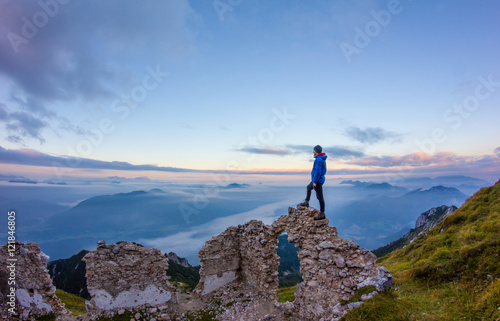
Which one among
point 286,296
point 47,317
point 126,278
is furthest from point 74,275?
point 286,296

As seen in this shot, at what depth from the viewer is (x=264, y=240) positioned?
13.1 metres

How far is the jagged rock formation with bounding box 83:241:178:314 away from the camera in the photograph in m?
11.3

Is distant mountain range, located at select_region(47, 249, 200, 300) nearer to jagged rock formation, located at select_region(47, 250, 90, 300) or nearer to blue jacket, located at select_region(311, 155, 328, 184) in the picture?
jagged rock formation, located at select_region(47, 250, 90, 300)

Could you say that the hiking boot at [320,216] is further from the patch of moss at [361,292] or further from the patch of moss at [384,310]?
the patch of moss at [384,310]

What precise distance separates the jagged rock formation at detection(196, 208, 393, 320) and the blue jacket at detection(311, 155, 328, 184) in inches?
67.4

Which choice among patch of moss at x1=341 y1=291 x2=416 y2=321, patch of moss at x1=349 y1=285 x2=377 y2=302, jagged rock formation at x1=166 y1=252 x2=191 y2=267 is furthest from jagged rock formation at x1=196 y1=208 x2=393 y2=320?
jagged rock formation at x1=166 y1=252 x2=191 y2=267

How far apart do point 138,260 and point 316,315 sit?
9.49 meters

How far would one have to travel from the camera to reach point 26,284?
34.7 ft

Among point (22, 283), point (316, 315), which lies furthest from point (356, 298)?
point (22, 283)

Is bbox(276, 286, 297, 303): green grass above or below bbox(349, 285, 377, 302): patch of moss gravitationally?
below

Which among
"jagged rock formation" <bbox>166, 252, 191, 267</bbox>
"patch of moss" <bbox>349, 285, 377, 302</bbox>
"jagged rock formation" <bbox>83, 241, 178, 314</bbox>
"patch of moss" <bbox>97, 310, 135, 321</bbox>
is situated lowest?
"jagged rock formation" <bbox>166, 252, 191, 267</bbox>

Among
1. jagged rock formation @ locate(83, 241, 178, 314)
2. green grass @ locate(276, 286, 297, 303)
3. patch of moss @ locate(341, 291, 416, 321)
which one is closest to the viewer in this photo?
patch of moss @ locate(341, 291, 416, 321)

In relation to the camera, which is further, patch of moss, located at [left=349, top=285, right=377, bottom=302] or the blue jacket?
the blue jacket

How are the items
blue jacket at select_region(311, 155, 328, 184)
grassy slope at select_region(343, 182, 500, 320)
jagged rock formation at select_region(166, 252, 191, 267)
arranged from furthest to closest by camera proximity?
jagged rock formation at select_region(166, 252, 191, 267), blue jacket at select_region(311, 155, 328, 184), grassy slope at select_region(343, 182, 500, 320)
